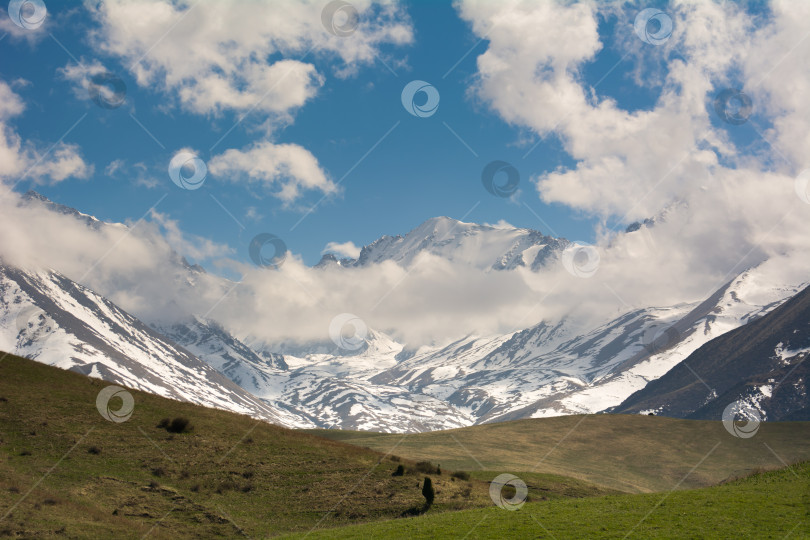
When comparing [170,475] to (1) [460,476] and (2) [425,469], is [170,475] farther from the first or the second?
(1) [460,476]

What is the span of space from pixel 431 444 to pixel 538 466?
2047 centimetres

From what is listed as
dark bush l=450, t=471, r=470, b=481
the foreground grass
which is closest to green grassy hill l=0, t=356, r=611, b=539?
dark bush l=450, t=471, r=470, b=481

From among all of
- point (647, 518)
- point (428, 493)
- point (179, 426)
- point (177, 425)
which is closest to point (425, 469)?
point (428, 493)

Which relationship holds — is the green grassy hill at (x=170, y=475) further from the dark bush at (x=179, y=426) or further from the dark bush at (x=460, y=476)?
the dark bush at (x=460, y=476)

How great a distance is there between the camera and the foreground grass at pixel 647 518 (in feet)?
102

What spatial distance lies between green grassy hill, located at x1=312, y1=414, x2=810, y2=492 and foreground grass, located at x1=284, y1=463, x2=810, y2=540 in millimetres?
32050

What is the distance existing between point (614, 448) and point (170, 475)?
248 ft

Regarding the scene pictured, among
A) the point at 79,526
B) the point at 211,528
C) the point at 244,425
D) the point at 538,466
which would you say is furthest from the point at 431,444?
the point at 79,526

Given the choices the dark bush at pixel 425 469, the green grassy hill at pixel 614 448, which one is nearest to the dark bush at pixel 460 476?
the dark bush at pixel 425 469

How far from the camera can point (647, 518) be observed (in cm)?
3409

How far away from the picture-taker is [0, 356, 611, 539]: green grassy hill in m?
37.0

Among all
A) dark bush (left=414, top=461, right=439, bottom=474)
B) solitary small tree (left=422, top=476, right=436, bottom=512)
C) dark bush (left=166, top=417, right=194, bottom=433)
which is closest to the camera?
solitary small tree (left=422, top=476, right=436, bottom=512)

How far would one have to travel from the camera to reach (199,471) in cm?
4650

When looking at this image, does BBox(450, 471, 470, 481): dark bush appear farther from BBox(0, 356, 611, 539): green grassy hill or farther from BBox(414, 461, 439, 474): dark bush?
BBox(414, 461, 439, 474): dark bush
